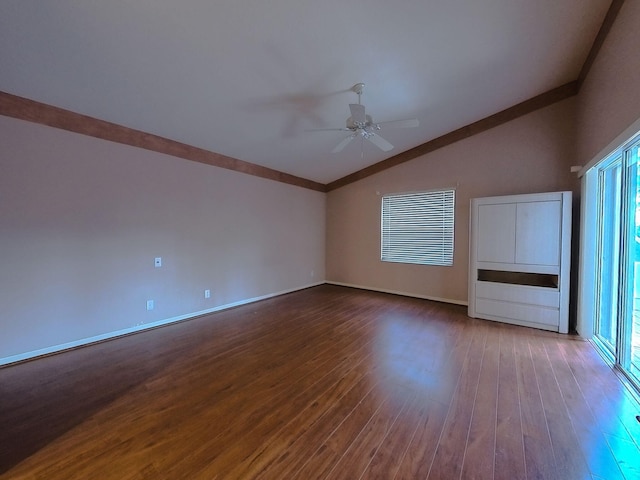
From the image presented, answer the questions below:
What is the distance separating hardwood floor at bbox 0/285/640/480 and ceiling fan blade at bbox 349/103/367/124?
2.58 metres

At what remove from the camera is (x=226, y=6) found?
206cm

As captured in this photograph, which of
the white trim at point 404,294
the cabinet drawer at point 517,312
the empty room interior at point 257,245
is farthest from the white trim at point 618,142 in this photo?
the white trim at point 404,294

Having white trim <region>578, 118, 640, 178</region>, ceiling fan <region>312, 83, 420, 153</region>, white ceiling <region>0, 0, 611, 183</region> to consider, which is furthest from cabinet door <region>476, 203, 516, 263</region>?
ceiling fan <region>312, 83, 420, 153</region>

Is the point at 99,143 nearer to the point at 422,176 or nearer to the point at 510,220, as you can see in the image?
the point at 422,176

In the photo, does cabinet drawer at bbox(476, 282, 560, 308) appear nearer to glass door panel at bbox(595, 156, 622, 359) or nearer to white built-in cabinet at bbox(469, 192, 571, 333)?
white built-in cabinet at bbox(469, 192, 571, 333)

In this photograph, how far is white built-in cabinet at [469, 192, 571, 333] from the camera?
3551 millimetres

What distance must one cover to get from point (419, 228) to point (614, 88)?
322cm

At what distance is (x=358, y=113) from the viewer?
291 cm

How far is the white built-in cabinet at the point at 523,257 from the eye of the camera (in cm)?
355

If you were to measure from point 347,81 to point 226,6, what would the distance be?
4.72ft

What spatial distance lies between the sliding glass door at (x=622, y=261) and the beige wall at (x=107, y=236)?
4855 mm

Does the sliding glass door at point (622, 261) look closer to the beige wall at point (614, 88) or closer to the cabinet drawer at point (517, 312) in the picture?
the beige wall at point (614, 88)

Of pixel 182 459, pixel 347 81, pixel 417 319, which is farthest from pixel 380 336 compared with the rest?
pixel 347 81

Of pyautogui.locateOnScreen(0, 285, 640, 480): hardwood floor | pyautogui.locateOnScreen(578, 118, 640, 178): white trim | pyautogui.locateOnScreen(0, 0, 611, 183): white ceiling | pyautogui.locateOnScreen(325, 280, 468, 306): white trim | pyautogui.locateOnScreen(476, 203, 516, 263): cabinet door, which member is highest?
pyautogui.locateOnScreen(0, 0, 611, 183): white ceiling
